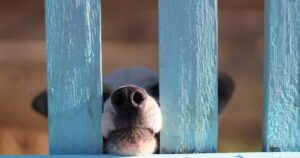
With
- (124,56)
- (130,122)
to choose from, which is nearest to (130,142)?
(130,122)

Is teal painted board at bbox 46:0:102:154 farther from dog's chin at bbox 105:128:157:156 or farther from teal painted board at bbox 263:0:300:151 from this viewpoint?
teal painted board at bbox 263:0:300:151

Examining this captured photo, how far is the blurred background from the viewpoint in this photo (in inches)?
90.3

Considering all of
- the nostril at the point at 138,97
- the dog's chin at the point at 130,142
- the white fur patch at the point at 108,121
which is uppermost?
the nostril at the point at 138,97

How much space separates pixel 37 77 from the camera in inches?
93.7

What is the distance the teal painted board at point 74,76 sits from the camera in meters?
1.10

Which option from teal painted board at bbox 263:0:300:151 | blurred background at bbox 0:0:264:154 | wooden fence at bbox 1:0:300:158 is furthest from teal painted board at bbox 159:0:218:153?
blurred background at bbox 0:0:264:154

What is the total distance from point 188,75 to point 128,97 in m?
0.13

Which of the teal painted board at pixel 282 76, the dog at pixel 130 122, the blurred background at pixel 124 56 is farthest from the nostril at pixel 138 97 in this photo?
the blurred background at pixel 124 56

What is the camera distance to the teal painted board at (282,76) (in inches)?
43.6

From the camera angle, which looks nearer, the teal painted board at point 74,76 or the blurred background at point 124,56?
the teal painted board at point 74,76

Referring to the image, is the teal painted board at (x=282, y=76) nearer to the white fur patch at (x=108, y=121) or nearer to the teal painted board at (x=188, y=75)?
the teal painted board at (x=188, y=75)

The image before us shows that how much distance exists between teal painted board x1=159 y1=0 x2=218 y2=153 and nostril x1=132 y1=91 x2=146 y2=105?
4cm

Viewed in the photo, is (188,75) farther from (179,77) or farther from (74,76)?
(74,76)

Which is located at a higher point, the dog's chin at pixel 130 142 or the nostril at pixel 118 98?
the nostril at pixel 118 98
